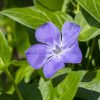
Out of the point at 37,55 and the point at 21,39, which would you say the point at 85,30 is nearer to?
the point at 37,55

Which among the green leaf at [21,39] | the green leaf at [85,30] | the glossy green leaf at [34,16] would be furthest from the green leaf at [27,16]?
the green leaf at [21,39]


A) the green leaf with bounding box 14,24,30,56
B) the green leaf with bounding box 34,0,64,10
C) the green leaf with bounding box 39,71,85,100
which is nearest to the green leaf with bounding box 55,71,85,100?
the green leaf with bounding box 39,71,85,100

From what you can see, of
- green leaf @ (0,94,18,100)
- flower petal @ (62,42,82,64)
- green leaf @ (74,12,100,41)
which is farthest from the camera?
green leaf @ (0,94,18,100)

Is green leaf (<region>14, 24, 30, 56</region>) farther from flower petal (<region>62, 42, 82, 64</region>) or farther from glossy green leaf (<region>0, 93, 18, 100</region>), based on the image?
flower petal (<region>62, 42, 82, 64</region>)

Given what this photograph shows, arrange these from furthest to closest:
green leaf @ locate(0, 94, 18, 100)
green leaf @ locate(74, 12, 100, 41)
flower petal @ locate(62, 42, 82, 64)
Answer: green leaf @ locate(0, 94, 18, 100) → green leaf @ locate(74, 12, 100, 41) → flower petal @ locate(62, 42, 82, 64)

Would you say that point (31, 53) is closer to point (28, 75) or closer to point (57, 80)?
point (57, 80)

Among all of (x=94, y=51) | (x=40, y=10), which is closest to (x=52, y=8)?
(x=40, y=10)

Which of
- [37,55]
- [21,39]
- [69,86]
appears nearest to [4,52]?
[37,55]
